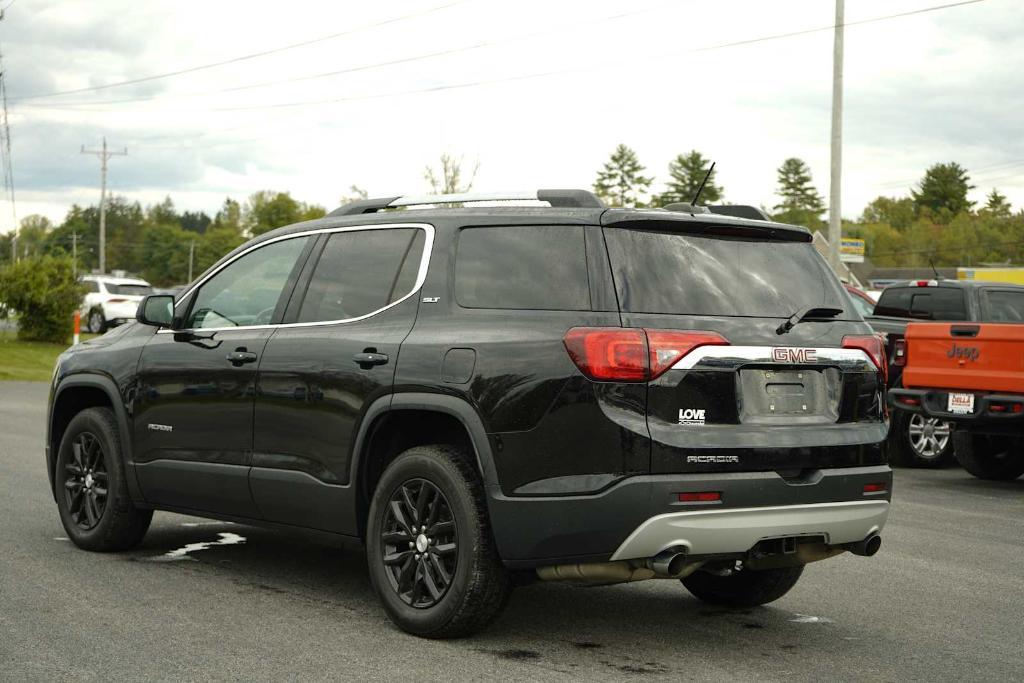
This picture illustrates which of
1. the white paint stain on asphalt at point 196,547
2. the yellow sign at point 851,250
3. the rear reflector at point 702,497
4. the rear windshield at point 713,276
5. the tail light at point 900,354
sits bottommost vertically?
the white paint stain on asphalt at point 196,547

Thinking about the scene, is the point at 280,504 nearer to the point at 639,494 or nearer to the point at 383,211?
the point at 383,211

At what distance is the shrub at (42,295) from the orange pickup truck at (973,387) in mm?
24215

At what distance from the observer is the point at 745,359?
5.54m

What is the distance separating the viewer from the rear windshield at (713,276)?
18.2 feet

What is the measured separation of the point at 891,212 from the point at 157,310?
7151 inches

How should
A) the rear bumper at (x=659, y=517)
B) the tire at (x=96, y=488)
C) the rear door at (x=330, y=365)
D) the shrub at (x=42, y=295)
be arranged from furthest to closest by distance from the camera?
the shrub at (x=42, y=295) < the tire at (x=96, y=488) < the rear door at (x=330, y=365) < the rear bumper at (x=659, y=517)

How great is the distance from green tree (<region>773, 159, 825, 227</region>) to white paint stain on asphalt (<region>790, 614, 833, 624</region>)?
511 feet

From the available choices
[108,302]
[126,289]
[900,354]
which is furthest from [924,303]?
[126,289]

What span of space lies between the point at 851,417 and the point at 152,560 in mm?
4110

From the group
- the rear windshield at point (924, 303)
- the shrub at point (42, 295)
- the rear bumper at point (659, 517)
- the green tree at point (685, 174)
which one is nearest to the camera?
the rear bumper at point (659, 517)

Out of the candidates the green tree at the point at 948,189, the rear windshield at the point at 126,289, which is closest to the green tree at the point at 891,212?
the green tree at the point at 948,189

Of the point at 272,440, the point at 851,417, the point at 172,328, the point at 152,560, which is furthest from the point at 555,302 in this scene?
the point at 152,560

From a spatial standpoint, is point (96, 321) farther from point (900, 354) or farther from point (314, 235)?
point (314, 235)

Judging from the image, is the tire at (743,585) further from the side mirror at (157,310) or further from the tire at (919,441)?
the tire at (919,441)
